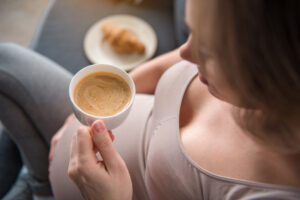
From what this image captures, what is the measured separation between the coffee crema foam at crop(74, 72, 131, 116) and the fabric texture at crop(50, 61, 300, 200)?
0.12 metres

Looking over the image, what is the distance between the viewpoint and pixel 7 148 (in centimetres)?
115

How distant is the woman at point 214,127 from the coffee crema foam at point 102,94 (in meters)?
0.08

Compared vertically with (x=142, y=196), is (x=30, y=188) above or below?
below

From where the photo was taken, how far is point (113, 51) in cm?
132

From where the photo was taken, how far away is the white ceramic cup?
2.04 ft

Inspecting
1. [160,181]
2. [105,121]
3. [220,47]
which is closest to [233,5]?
[220,47]

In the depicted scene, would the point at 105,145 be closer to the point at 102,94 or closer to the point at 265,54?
the point at 102,94

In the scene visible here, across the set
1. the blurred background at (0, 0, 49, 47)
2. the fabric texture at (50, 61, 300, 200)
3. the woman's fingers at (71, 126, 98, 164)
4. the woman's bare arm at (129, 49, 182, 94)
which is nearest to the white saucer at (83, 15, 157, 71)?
the woman's bare arm at (129, 49, 182, 94)

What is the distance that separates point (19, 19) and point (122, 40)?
1259 mm

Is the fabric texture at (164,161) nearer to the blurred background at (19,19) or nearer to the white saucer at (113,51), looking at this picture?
the white saucer at (113,51)

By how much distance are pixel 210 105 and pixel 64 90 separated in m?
0.54

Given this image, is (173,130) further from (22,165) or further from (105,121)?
(22,165)

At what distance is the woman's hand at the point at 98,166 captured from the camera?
60 cm

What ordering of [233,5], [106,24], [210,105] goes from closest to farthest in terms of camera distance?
[233,5], [210,105], [106,24]
